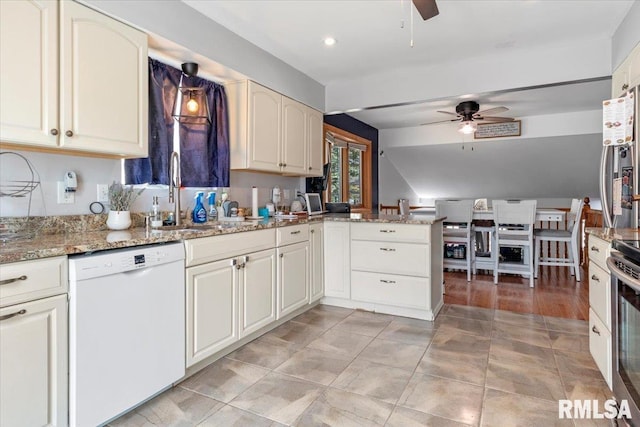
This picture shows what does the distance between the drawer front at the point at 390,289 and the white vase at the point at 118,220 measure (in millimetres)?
1992

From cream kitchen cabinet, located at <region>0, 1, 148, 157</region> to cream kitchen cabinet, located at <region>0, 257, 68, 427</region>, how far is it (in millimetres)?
659

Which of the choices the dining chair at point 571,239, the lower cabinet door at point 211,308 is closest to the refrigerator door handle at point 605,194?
the dining chair at point 571,239

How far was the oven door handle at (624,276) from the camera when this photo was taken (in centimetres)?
132

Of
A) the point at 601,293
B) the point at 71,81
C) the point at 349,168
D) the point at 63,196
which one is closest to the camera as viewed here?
the point at 71,81

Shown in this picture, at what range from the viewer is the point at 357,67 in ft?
11.8

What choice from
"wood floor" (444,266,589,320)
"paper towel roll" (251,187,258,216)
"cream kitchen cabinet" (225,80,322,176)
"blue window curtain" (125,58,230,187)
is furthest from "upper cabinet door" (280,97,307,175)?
"wood floor" (444,266,589,320)

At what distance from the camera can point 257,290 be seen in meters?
2.62

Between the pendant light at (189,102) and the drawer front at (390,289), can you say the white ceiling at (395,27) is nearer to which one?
the pendant light at (189,102)

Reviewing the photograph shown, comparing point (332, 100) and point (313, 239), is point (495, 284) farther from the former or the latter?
point (332, 100)

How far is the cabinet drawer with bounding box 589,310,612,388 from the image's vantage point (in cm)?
178

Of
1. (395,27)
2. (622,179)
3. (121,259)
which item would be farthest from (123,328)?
(622,179)

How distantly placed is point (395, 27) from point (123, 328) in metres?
2.64

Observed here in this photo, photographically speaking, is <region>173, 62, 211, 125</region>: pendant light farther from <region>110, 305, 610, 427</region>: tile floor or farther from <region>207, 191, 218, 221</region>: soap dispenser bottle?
<region>110, 305, 610, 427</region>: tile floor

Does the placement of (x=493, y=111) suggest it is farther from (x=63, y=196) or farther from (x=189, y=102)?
(x=63, y=196)
